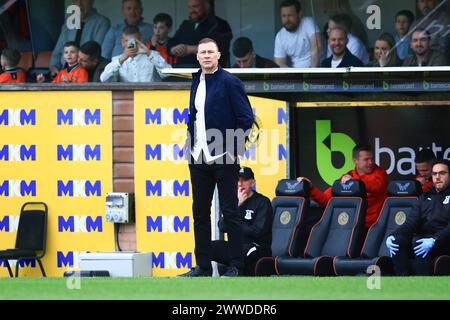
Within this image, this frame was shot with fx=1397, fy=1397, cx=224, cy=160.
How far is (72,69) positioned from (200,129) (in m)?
8.11

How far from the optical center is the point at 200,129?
37.9 feet

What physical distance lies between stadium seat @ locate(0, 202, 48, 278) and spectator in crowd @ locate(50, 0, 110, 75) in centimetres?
203

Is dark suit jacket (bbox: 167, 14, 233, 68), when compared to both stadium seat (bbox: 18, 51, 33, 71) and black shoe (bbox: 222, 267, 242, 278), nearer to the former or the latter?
stadium seat (bbox: 18, 51, 33, 71)

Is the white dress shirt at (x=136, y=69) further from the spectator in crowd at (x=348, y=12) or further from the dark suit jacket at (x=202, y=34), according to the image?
the spectator in crowd at (x=348, y=12)

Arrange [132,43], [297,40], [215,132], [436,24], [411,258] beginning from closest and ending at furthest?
[215,132], [411,258], [436,24], [297,40], [132,43]

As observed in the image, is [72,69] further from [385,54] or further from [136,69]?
[385,54]

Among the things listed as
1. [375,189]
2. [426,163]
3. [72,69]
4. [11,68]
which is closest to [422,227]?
[426,163]

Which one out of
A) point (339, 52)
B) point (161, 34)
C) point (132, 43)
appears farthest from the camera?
point (161, 34)

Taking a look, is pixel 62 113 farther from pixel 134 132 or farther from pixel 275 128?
pixel 275 128

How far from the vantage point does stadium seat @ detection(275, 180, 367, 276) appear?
15891 mm

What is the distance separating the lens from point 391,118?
1855 cm

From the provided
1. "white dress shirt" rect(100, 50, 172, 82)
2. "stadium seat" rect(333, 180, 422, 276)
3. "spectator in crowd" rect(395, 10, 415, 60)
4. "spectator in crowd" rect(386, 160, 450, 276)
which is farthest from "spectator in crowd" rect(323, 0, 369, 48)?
"spectator in crowd" rect(386, 160, 450, 276)

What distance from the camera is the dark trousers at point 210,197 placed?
459 inches

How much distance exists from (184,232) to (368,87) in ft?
12.0
